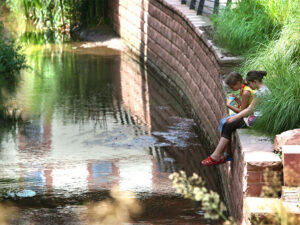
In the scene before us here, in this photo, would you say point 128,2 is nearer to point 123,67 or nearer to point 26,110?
point 123,67

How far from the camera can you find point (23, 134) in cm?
980

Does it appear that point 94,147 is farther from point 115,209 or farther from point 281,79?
point 281,79

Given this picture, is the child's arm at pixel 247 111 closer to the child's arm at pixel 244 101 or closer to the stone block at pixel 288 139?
the child's arm at pixel 244 101

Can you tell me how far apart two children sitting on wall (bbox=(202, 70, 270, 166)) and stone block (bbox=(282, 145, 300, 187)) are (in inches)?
52.0

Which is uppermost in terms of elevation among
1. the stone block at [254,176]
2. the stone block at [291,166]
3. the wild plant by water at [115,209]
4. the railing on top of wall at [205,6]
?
the railing on top of wall at [205,6]

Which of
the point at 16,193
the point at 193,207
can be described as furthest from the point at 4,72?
the point at 193,207

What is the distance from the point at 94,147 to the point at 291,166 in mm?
4422

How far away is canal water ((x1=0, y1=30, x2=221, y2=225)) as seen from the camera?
7.05m

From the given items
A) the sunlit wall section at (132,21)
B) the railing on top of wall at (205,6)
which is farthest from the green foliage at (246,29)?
the sunlit wall section at (132,21)

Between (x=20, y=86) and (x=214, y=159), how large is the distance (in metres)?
7.02

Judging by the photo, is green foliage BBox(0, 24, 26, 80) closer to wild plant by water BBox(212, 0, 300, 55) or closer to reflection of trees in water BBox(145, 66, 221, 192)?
reflection of trees in water BBox(145, 66, 221, 192)

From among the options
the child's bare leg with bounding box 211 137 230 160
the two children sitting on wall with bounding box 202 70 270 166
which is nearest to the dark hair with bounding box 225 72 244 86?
the two children sitting on wall with bounding box 202 70 270 166

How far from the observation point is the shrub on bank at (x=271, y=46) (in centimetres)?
625

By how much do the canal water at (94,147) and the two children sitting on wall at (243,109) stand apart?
26.8 inches
